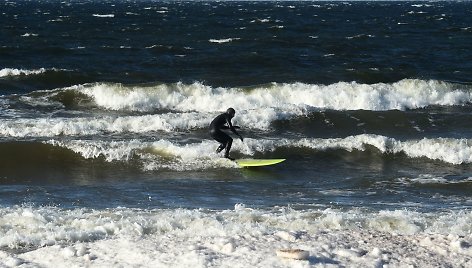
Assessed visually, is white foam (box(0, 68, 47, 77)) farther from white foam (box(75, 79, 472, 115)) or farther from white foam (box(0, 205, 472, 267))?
Answer: white foam (box(0, 205, 472, 267))

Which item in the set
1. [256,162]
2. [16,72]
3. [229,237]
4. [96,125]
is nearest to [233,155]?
[256,162]

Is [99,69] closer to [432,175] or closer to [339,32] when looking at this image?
[432,175]

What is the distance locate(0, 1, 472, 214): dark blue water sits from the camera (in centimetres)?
1526

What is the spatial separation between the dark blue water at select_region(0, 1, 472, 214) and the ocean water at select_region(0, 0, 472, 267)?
0.23 ft

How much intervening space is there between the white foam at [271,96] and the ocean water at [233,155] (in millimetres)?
70


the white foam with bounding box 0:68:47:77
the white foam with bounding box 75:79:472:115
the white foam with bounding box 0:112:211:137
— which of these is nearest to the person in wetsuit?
the white foam with bounding box 0:112:211:137

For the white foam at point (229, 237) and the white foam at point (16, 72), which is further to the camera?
the white foam at point (16, 72)

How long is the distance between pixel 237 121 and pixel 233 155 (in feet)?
12.5

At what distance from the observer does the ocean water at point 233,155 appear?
32.8 ft

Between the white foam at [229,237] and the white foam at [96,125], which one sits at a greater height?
the white foam at [229,237]

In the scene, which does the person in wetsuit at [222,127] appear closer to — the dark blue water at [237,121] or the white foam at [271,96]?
the dark blue water at [237,121]

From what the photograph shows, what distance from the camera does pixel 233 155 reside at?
1867 centimetres

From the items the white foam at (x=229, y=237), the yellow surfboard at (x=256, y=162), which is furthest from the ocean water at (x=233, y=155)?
the yellow surfboard at (x=256, y=162)

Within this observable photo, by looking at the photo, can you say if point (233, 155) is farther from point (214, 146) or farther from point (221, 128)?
point (221, 128)
